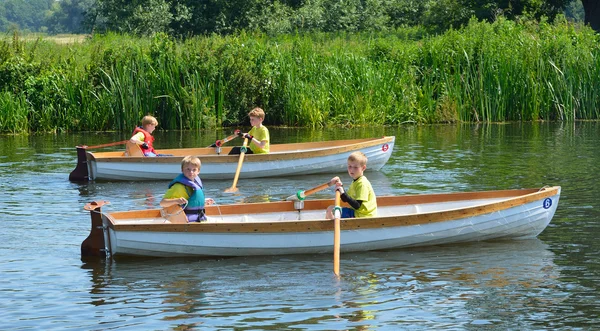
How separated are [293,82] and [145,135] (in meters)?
10.1

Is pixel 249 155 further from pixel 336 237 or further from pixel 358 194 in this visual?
pixel 336 237

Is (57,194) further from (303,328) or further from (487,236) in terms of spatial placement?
(303,328)

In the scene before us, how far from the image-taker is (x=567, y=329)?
8617mm

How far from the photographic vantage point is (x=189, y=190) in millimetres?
11898

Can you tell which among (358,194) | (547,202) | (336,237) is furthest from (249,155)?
(336,237)

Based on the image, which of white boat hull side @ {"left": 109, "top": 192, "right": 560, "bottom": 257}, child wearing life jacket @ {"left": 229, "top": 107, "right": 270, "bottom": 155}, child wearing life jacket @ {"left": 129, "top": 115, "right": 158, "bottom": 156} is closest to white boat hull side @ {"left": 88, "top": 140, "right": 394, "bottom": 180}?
child wearing life jacket @ {"left": 229, "top": 107, "right": 270, "bottom": 155}

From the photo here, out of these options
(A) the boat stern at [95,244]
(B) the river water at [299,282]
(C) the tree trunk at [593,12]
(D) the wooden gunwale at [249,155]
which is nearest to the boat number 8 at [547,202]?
(B) the river water at [299,282]

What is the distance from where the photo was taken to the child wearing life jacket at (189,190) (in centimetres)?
1178

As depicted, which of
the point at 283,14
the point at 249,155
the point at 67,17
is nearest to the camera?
the point at 249,155

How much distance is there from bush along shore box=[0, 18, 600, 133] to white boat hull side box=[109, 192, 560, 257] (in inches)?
625

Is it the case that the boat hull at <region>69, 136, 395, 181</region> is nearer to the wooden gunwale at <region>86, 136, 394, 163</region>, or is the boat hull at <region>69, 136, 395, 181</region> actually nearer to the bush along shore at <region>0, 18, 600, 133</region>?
the wooden gunwale at <region>86, 136, 394, 163</region>

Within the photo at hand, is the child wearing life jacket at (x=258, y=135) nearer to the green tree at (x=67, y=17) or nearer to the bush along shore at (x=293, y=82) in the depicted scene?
the bush along shore at (x=293, y=82)

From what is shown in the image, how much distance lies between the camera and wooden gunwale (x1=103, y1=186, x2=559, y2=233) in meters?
11.4

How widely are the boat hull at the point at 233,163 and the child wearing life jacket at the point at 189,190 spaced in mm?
6468
